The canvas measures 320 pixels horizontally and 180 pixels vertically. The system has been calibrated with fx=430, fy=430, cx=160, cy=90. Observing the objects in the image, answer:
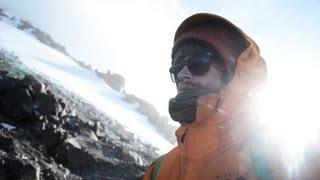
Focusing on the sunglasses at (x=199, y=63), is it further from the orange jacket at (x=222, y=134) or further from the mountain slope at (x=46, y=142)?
the mountain slope at (x=46, y=142)

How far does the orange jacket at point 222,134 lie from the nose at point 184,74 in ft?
1.20

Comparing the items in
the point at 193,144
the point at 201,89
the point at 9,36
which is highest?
the point at 9,36

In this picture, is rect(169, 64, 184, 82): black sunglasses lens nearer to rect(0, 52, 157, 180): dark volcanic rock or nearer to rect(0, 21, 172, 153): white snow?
rect(0, 52, 157, 180): dark volcanic rock

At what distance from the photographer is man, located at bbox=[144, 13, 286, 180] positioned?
327 cm

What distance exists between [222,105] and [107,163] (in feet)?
61.1

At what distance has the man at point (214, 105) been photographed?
3.27 meters

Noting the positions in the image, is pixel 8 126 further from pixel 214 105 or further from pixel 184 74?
pixel 214 105

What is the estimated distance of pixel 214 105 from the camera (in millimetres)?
3805

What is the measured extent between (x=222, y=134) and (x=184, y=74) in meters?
1.01

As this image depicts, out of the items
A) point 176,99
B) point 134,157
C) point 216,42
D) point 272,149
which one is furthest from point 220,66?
point 134,157

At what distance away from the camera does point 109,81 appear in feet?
270

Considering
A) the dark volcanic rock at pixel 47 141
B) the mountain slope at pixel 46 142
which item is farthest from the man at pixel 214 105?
the dark volcanic rock at pixel 47 141

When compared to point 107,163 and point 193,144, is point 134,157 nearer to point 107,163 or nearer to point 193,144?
point 107,163

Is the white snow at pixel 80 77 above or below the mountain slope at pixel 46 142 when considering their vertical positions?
above
